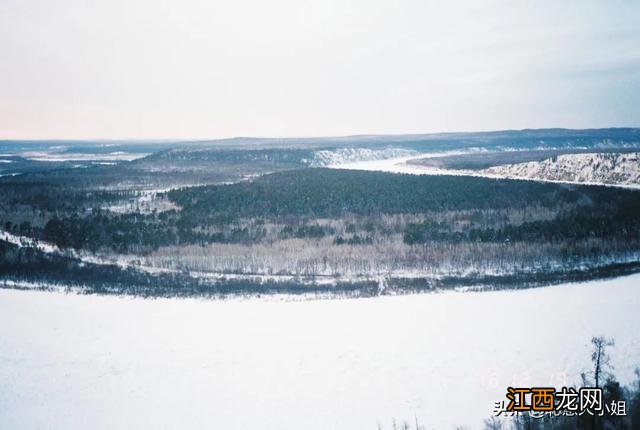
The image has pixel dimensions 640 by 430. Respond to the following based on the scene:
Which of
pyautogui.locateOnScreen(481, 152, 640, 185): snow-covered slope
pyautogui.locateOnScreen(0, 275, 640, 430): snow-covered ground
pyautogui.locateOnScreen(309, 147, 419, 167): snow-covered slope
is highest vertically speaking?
pyautogui.locateOnScreen(309, 147, 419, 167): snow-covered slope

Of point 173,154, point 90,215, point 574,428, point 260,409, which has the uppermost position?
point 173,154

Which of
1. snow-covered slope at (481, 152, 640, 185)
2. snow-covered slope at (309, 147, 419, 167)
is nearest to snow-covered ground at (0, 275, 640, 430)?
snow-covered slope at (481, 152, 640, 185)

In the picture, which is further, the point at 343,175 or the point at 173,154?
the point at 173,154

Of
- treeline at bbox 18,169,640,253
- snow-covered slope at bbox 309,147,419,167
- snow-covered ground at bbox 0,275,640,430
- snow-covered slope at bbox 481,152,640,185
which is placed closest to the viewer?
snow-covered ground at bbox 0,275,640,430

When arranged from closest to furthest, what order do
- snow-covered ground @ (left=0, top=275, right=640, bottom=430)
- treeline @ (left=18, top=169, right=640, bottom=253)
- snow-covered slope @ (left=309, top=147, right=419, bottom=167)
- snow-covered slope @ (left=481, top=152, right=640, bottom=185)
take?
1. snow-covered ground @ (left=0, top=275, right=640, bottom=430)
2. treeline @ (left=18, top=169, right=640, bottom=253)
3. snow-covered slope @ (left=481, top=152, right=640, bottom=185)
4. snow-covered slope @ (left=309, top=147, right=419, bottom=167)

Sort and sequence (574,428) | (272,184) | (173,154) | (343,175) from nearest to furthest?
(574,428)
(272,184)
(343,175)
(173,154)

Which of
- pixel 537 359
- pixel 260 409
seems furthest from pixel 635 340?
pixel 260 409

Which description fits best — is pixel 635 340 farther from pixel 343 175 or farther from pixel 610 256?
pixel 343 175

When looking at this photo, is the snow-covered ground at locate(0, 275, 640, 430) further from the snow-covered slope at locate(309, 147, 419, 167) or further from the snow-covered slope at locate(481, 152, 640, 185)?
the snow-covered slope at locate(309, 147, 419, 167)
